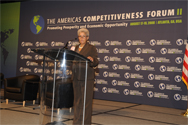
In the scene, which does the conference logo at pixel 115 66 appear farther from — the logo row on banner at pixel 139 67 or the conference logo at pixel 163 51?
the conference logo at pixel 163 51

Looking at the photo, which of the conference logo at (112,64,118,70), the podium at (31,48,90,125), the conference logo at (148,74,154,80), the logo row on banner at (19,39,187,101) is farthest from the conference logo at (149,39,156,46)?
the podium at (31,48,90,125)

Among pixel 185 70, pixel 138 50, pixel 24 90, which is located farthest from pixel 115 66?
pixel 24 90

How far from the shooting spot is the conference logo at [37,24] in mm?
9023

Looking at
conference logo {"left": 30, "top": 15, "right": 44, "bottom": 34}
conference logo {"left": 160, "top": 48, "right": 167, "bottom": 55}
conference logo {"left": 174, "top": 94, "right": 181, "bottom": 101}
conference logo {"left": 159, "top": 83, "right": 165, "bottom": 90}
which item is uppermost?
conference logo {"left": 30, "top": 15, "right": 44, "bottom": 34}

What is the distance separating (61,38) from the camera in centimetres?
851

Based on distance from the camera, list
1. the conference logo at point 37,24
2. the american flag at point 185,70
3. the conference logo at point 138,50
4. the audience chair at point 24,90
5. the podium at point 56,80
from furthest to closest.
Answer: the conference logo at point 37,24 → the conference logo at point 138,50 → the audience chair at point 24,90 → the american flag at point 185,70 → the podium at point 56,80

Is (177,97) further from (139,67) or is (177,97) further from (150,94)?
(139,67)

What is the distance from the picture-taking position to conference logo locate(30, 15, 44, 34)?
902 cm

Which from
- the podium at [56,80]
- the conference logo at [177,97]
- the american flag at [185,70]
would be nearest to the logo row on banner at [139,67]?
the conference logo at [177,97]

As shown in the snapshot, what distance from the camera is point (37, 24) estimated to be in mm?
9133

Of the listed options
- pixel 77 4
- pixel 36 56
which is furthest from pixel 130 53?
pixel 36 56

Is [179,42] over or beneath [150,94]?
over

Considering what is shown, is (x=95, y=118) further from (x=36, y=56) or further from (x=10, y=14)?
(x=10, y=14)

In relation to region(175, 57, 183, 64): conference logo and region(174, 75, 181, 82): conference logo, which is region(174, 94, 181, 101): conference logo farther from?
region(175, 57, 183, 64): conference logo
